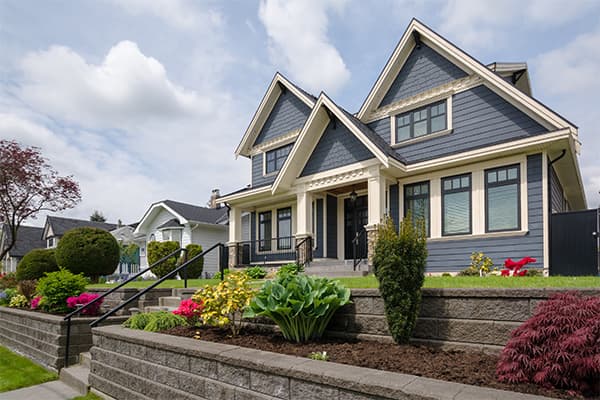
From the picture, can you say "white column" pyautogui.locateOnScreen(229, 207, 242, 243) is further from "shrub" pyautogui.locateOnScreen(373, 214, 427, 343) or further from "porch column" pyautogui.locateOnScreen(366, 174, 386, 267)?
"shrub" pyautogui.locateOnScreen(373, 214, 427, 343)

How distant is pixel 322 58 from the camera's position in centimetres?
948

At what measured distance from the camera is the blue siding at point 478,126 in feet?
32.9

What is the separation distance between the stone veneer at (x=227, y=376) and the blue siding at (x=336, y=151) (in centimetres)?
827

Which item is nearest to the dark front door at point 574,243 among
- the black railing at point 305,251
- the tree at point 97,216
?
the black railing at point 305,251

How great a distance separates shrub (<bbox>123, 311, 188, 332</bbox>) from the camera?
17.3 feet

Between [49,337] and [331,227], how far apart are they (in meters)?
9.15

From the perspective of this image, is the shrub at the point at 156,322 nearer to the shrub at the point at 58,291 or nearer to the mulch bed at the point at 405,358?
the mulch bed at the point at 405,358

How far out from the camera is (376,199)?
11.0 meters

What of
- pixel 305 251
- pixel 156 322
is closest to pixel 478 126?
pixel 305 251

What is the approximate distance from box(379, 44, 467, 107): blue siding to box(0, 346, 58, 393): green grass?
10883 millimetres

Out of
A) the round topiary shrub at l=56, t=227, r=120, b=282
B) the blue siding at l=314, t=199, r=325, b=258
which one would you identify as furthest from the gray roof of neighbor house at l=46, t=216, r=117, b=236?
the blue siding at l=314, t=199, r=325, b=258

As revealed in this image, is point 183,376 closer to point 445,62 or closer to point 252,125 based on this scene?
point 445,62

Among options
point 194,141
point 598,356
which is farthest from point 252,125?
point 598,356

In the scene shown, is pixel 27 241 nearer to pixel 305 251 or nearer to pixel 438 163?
pixel 305 251
